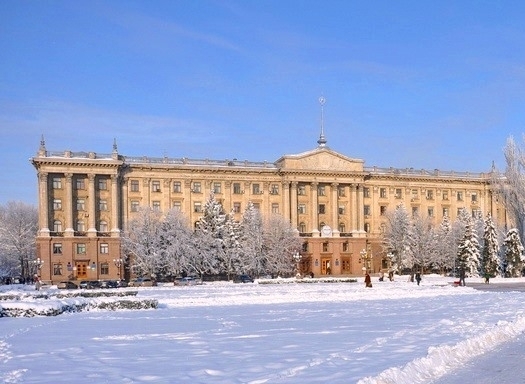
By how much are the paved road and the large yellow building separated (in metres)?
58.5

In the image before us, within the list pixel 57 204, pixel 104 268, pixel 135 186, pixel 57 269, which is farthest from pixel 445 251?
pixel 57 204

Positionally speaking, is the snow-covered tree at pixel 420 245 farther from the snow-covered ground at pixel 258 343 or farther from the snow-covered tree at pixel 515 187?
the snow-covered ground at pixel 258 343

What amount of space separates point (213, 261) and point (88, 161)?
21045mm

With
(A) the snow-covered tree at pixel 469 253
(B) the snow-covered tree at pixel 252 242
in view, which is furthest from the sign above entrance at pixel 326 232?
(A) the snow-covered tree at pixel 469 253

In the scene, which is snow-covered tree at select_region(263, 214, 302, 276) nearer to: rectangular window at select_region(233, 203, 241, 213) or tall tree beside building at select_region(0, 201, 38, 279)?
rectangular window at select_region(233, 203, 241, 213)

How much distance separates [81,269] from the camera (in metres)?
71.1

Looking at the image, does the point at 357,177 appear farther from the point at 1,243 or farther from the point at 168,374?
the point at 168,374

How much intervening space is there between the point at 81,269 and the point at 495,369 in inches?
2529

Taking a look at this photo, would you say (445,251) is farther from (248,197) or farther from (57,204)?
(57,204)

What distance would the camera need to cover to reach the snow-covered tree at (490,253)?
6619cm

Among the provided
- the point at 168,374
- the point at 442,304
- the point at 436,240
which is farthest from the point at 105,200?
the point at 168,374

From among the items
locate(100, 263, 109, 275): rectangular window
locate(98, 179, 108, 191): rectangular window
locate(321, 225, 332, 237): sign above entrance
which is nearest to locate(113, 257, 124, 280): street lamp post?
locate(100, 263, 109, 275): rectangular window

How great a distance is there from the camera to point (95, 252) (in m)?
71.6

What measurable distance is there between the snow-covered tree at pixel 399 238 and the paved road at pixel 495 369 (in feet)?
202
